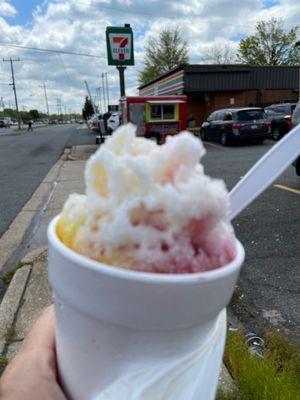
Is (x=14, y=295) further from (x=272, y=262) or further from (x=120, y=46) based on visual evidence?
(x=120, y=46)

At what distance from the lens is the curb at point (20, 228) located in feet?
15.8

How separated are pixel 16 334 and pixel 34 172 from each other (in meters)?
9.55

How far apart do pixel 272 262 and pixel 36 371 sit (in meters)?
3.61

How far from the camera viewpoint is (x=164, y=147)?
648 mm

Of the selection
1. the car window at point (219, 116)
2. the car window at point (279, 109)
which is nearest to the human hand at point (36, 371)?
the car window at point (219, 116)

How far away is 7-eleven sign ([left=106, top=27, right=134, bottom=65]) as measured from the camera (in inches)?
471

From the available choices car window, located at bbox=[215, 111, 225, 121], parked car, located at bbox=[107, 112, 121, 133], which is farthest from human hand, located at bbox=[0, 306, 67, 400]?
parked car, located at bbox=[107, 112, 121, 133]

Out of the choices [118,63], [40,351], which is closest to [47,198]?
[118,63]

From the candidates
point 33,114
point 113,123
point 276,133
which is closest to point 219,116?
point 276,133

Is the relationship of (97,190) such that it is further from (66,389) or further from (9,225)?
(9,225)

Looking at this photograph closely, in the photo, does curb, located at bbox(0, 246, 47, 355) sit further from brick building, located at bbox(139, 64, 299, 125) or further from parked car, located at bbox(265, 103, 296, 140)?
brick building, located at bbox(139, 64, 299, 125)

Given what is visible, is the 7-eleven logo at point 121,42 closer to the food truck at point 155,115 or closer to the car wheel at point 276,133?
the food truck at point 155,115

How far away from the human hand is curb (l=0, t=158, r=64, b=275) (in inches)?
141

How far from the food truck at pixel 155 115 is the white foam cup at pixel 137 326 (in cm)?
1590
